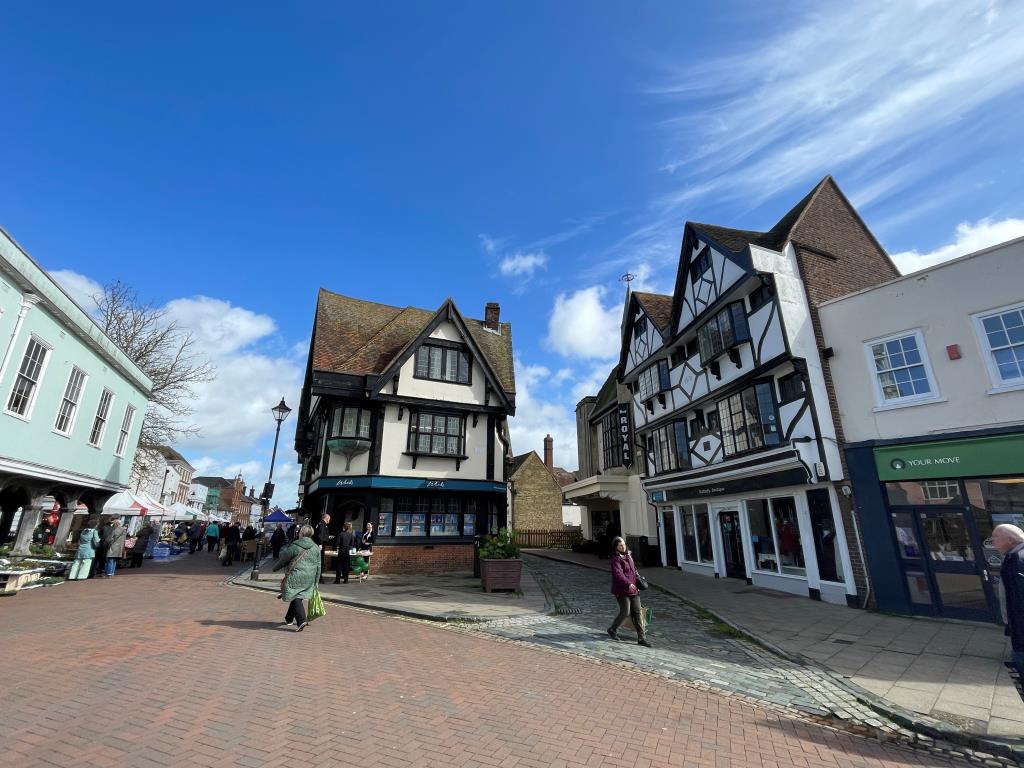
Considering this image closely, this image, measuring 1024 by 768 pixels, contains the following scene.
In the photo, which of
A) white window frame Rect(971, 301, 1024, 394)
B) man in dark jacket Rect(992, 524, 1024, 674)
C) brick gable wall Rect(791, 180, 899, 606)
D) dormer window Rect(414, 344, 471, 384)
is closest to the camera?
man in dark jacket Rect(992, 524, 1024, 674)

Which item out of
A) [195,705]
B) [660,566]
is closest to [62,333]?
[195,705]

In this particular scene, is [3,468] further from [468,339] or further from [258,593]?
A: [468,339]

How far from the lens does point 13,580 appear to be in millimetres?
11258

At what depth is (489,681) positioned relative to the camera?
6.08 metres

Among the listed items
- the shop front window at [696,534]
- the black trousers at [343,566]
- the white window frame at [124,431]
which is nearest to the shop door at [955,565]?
the shop front window at [696,534]

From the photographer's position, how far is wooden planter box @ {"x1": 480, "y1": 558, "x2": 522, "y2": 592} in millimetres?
12953

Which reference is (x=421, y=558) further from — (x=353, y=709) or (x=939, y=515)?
(x=939, y=515)

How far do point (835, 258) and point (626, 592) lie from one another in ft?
41.3

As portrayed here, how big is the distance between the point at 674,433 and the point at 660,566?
19.3 ft

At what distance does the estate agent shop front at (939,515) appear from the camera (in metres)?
9.75

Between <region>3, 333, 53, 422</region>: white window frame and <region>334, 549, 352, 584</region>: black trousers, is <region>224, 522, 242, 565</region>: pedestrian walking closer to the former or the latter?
<region>334, 549, 352, 584</region>: black trousers

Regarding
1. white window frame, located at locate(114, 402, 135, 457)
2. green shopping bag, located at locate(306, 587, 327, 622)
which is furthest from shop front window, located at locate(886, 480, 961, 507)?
white window frame, located at locate(114, 402, 135, 457)

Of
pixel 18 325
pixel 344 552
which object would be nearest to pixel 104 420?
pixel 18 325

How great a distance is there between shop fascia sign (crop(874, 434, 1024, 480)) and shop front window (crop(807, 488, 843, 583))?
1.69 m
